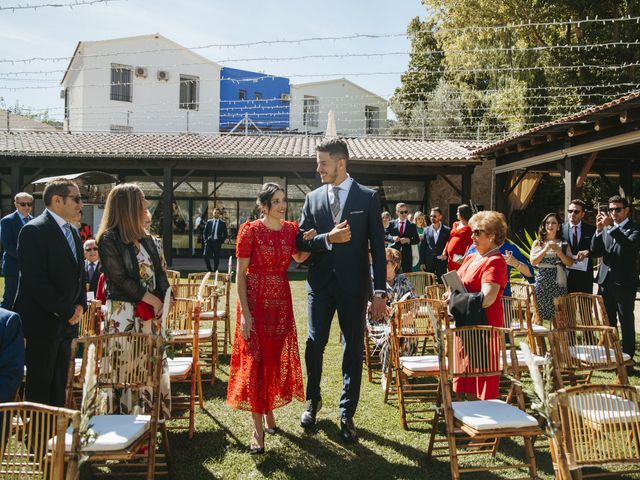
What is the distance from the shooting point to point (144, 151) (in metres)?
16.5

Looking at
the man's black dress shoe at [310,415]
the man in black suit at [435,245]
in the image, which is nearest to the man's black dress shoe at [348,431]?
the man's black dress shoe at [310,415]

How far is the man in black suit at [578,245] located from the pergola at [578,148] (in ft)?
6.40

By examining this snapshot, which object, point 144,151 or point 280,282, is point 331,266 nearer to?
point 280,282

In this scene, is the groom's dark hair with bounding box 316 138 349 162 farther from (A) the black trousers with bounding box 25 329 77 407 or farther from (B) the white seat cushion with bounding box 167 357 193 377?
(A) the black trousers with bounding box 25 329 77 407

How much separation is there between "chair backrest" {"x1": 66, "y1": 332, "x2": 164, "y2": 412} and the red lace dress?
2.39ft

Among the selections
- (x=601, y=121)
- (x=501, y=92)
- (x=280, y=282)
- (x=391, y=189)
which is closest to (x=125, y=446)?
(x=280, y=282)

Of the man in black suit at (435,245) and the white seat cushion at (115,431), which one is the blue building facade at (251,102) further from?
the white seat cushion at (115,431)

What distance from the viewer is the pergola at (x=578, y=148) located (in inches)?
341

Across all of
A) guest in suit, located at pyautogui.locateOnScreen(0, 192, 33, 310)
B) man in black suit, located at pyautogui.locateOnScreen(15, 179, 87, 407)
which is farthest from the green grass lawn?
guest in suit, located at pyautogui.locateOnScreen(0, 192, 33, 310)

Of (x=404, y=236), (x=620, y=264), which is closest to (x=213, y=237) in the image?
(x=404, y=236)

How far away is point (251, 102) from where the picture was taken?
3434 cm

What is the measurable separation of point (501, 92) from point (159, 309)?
799 inches

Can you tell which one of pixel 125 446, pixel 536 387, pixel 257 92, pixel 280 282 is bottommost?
pixel 125 446

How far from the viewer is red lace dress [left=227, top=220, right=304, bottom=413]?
377 cm
